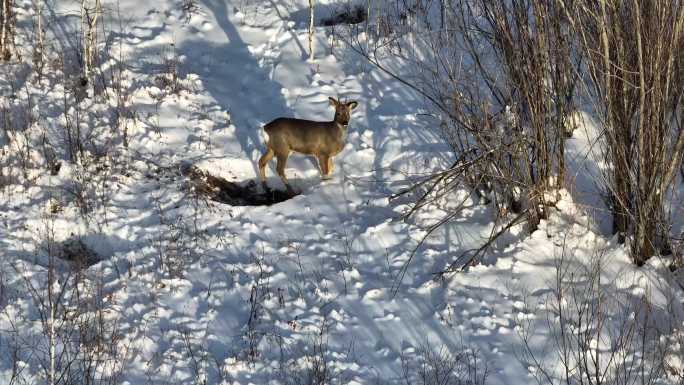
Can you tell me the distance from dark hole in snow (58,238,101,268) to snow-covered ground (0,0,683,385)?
0.10 m

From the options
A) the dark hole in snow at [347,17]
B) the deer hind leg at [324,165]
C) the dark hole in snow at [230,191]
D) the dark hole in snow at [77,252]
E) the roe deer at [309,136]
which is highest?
the dark hole in snow at [347,17]

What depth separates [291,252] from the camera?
30.5 feet

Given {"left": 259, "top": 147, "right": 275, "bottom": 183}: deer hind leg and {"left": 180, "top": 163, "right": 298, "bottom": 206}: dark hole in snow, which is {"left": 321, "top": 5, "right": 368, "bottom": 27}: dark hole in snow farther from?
{"left": 180, "top": 163, "right": 298, "bottom": 206}: dark hole in snow

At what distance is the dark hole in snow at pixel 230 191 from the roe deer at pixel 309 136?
0.35 m

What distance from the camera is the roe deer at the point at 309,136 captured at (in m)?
10.6

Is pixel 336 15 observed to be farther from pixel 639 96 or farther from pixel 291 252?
pixel 639 96

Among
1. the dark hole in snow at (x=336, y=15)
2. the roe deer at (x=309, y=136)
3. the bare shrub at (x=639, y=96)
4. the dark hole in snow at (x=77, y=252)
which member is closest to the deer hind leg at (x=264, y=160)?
the roe deer at (x=309, y=136)

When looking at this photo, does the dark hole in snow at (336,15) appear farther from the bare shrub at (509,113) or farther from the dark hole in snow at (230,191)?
the bare shrub at (509,113)

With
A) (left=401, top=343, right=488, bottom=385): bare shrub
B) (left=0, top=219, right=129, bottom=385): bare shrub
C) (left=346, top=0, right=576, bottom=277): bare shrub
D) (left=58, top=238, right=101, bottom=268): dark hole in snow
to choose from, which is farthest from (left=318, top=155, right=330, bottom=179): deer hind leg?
(left=401, top=343, right=488, bottom=385): bare shrub

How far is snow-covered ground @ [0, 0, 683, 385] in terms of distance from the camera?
7.68 m

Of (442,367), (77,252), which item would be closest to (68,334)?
(77,252)

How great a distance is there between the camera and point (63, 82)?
42.9ft

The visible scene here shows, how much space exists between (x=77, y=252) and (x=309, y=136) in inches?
118

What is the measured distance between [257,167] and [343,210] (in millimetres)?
1685
